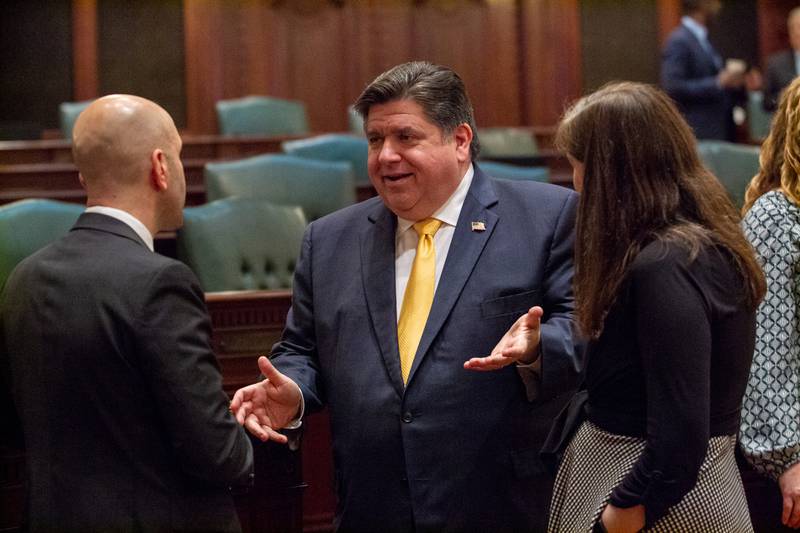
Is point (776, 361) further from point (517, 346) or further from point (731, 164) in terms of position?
point (731, 164)

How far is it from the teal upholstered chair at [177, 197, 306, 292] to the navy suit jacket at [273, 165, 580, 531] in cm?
154

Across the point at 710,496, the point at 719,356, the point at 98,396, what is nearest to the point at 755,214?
the point at 719,356

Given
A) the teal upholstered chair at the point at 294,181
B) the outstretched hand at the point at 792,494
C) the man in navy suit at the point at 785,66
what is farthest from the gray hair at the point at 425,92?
the man in navy suit at the point at 785,66

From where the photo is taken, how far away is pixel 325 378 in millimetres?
1859

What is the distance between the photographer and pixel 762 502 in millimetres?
2059

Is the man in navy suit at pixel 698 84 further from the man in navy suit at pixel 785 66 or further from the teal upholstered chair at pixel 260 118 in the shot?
the teal upholstered chair at pixel 260 118

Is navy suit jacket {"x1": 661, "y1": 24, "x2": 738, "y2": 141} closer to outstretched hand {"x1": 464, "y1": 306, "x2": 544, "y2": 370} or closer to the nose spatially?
the nose

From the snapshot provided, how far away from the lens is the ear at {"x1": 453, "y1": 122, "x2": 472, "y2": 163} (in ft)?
6.35

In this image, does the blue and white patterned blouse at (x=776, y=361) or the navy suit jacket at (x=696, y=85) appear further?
the navy suit jacket at (x=696, y=85)

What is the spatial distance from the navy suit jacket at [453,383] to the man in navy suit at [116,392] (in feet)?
1.31

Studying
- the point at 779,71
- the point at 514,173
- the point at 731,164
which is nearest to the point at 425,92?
the point at 514,173

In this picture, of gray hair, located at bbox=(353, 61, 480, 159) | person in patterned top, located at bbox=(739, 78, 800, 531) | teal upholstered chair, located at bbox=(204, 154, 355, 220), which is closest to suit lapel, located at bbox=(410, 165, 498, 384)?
gray hair, located at bbox=(353, 61, 480, 159)

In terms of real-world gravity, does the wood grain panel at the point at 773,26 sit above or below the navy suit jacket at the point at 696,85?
above

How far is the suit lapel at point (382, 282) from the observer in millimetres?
1785
